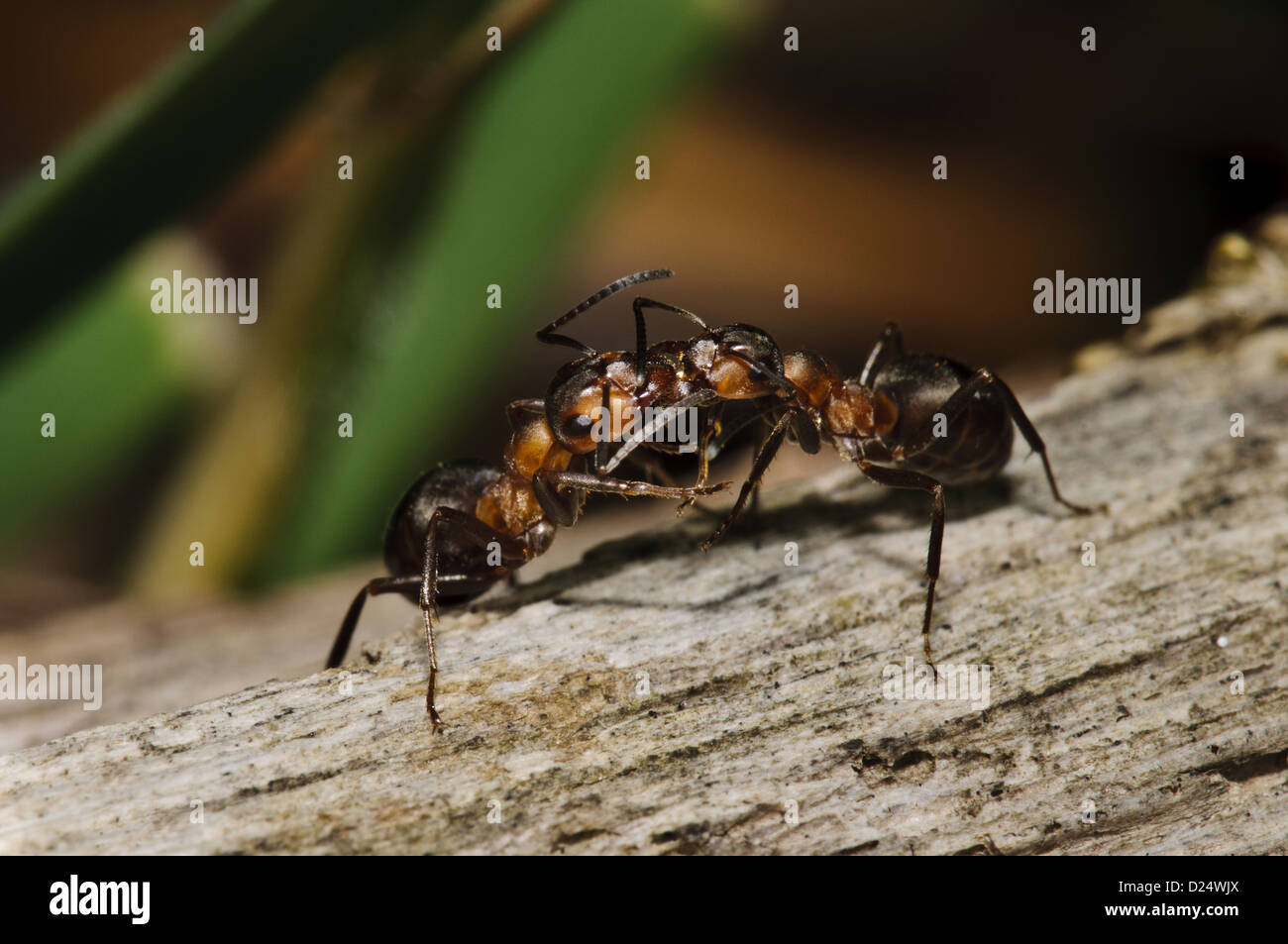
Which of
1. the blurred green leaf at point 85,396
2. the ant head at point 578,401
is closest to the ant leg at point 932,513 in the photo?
the ant head at point 578,401

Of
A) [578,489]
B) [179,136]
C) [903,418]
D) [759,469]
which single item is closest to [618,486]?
[578,489]

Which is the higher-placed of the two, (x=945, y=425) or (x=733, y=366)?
(x=733, y=366)

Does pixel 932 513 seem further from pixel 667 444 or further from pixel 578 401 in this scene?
pixel 578 401

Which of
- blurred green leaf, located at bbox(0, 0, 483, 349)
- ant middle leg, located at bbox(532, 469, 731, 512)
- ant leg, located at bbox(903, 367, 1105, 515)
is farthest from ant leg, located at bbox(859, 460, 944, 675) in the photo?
blurred green leaf, located at bbox(0, 0, 483, 349)

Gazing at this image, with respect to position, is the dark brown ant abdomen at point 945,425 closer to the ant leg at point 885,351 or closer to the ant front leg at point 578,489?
the ant leg at point 885,351

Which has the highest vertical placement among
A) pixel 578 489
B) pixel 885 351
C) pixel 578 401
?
pixel 885 351

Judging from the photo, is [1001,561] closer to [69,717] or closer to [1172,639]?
[1172,639]
